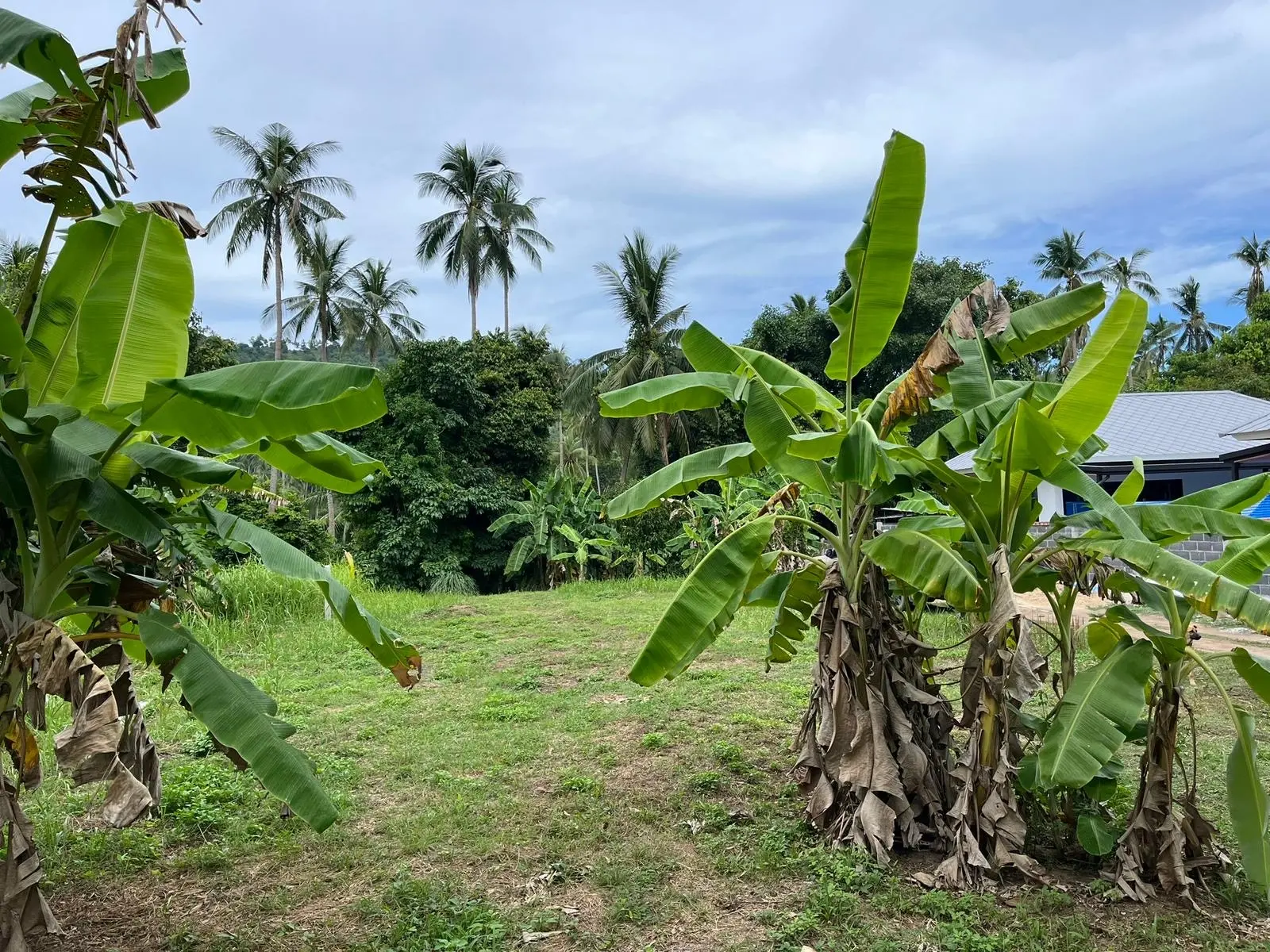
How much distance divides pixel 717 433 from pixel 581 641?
15930 mm

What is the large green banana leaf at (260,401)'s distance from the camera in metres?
2.75

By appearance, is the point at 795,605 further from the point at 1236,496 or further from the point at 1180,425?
the point at 1180,425

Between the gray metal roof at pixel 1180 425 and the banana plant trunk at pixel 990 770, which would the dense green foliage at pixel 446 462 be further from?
the banana plant trunk at pixel 990 770

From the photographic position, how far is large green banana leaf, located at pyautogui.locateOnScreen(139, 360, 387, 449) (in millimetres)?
2752

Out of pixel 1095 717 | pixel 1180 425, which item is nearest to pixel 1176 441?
pixel 1180 425

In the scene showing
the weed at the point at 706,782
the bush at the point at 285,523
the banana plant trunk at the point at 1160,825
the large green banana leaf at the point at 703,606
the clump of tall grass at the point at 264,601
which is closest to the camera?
the banana plant trunk at the point at 1160,825

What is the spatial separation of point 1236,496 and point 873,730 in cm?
228

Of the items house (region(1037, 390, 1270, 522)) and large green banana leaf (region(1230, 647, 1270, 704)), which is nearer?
large green banana leaf (region(1230, 647, 1270, 704))

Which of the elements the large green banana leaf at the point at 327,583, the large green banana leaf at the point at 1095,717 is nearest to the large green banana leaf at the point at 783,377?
the large green banana leaf at the point at 1095,717

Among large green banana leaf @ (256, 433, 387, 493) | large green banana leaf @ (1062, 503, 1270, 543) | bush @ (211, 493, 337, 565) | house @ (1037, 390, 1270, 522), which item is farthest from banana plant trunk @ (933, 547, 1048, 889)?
bush @ (211, 493, 337, 565)

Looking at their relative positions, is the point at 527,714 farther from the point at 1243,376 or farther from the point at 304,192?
the point at 1243,376

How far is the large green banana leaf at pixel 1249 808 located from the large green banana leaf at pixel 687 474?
8.53 feet

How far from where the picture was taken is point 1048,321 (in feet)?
13.9

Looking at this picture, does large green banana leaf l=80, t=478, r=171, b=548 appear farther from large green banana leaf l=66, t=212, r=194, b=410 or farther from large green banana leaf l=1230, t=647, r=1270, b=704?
large green banana leaf l=1230, t=647, r=1270, b=704
